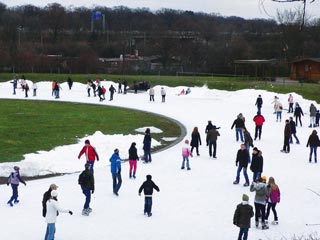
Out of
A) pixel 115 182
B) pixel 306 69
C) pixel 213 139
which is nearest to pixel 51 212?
pixel 115 182

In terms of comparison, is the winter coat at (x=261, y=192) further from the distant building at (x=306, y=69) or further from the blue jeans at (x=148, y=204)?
the distant building at (x=306, y=69)

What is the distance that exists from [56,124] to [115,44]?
6351 cm

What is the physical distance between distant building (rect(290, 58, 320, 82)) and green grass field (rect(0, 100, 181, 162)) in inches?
1011

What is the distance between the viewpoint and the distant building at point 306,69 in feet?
170

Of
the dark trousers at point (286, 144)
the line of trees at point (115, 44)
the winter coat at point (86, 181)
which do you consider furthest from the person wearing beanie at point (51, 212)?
the line of trees at point (115, 44)

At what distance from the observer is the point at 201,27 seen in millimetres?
104500

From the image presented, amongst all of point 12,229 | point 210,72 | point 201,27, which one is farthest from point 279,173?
point 201,27

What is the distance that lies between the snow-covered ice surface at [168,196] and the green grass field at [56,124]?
4.51 feet

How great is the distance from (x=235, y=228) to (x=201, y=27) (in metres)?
95.7

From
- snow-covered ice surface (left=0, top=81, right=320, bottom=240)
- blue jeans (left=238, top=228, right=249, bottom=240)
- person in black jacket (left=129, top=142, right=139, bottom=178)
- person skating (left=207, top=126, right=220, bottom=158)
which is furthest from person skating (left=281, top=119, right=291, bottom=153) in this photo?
blue jeans (left=238, top=228, right=249, bottom=240)

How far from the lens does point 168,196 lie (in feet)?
46.3

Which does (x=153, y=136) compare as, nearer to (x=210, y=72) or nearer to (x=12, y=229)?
(x=12, y=229)

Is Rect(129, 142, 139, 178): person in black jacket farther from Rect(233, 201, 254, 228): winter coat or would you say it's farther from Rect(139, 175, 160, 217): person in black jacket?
Rect(233, 201, 254, 228): winter coat

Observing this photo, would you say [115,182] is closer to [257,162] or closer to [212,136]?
[257,162]
